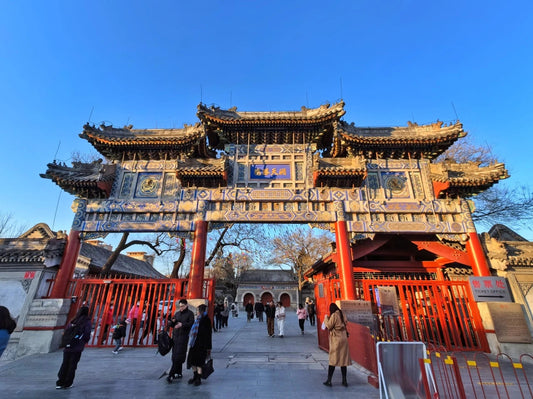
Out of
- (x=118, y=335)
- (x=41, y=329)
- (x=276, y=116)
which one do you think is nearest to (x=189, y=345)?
(x=118, y=335)

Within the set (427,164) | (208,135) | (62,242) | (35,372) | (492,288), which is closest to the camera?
→ (35,372)

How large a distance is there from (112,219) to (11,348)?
501cm

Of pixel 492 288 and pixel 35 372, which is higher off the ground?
pixel 492 288

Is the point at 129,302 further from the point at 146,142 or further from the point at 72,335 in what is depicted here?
the point at 146,142

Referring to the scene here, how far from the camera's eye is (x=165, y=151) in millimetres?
12258

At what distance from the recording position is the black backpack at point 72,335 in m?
5.37

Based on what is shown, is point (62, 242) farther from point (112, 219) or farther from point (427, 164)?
point (427, 164)

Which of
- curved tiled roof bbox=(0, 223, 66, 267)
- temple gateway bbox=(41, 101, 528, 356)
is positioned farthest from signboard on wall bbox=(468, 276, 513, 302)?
curved tiled roof bbox=(0, 223, 66, 267)

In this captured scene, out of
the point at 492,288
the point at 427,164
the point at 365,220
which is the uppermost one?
the point at 427,164

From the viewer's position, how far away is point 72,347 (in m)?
5.35

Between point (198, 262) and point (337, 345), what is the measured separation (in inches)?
239


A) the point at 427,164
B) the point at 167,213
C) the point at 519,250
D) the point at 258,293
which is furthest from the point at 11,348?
the point at 258,293

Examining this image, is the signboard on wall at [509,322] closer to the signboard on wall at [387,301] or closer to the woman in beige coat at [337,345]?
the signboard on wall at [387,301]

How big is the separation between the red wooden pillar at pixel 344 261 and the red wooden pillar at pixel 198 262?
5.11 m
